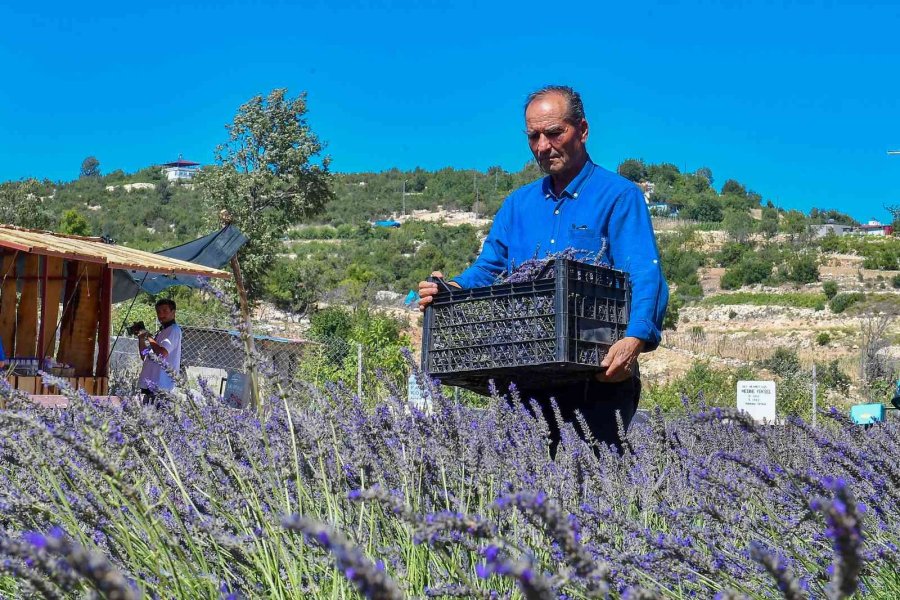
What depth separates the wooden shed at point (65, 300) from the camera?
1129 cm

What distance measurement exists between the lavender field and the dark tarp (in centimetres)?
1154

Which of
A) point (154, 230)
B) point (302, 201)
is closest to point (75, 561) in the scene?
point (302, 201)

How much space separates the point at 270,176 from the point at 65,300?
23.0 metres

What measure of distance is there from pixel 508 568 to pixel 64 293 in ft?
41.8

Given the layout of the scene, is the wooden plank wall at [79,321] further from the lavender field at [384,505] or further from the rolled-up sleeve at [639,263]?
the lavender field at [384,505]

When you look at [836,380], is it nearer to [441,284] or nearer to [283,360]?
[283,360]

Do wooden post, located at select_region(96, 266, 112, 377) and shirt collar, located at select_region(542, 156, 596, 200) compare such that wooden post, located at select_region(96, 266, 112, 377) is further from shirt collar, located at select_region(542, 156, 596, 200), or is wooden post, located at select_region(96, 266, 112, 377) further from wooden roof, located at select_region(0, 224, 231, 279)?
shirt collar, located at select_region(542, 156, 596, 200)

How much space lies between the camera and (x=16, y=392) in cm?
220

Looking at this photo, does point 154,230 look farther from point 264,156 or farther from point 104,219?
point 264,156

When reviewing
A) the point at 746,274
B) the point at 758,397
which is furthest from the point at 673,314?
the point at 758,397

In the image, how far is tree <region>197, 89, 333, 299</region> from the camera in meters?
34.1

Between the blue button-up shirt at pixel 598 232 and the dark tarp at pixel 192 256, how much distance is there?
10364 millimetres

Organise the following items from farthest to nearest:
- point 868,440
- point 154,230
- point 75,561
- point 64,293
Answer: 1. point 154,230
2. point 64,293
3. point 868,440
4. point 75,561

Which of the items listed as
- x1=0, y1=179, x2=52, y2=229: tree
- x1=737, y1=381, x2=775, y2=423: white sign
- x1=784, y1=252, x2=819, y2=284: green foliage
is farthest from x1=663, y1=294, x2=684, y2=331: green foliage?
x1=737, y1=381, x2=775, y2=423: white sign
